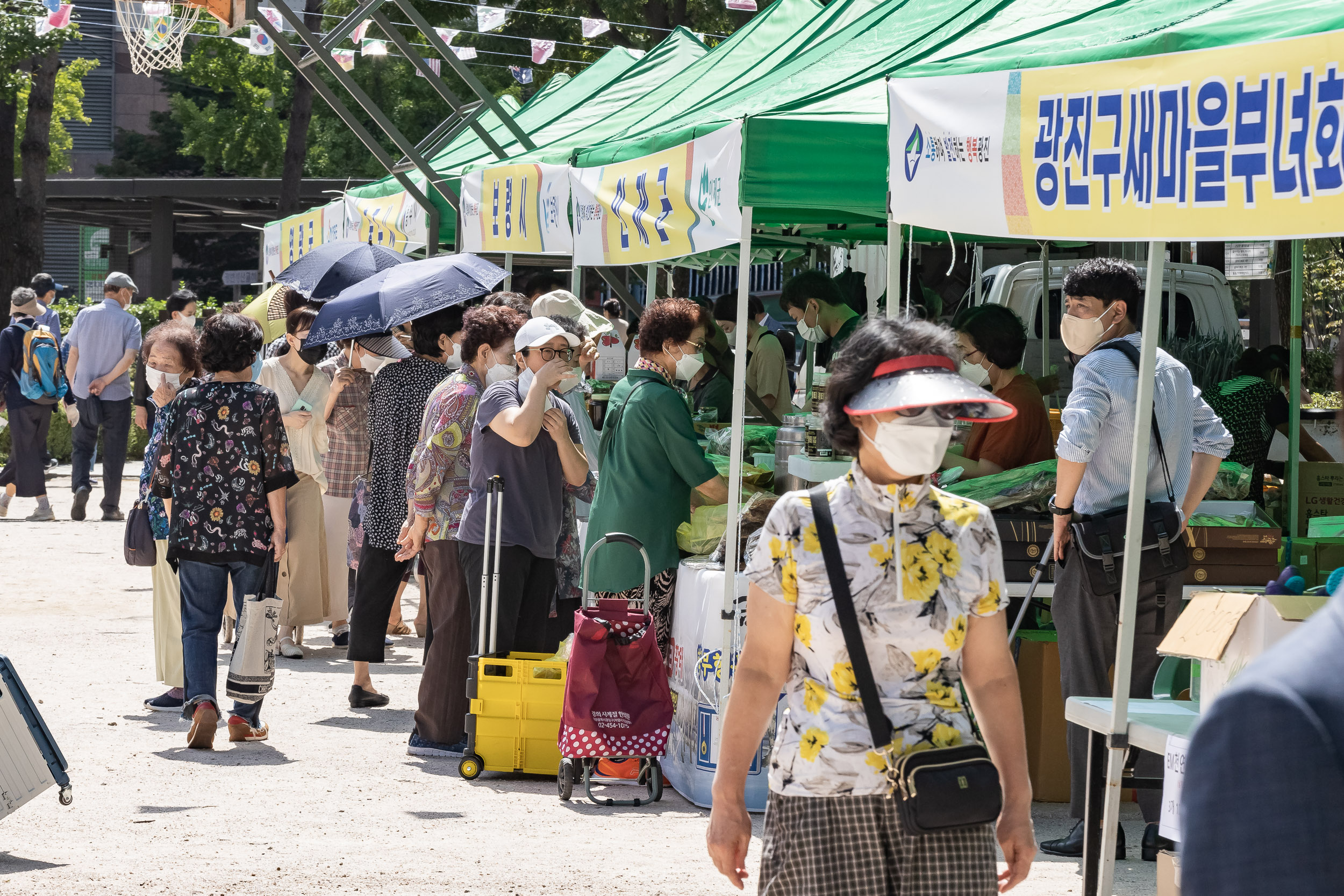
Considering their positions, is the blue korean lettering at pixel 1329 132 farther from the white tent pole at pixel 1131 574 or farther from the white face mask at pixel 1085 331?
the white face mask at pixel 1085 331

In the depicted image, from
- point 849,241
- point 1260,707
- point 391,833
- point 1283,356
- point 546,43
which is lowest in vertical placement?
point 391,833

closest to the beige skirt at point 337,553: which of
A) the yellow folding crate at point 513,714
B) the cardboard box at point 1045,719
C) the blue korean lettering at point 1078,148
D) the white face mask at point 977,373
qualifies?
the yellow folding crate at point 513,714

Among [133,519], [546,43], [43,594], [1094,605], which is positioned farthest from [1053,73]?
[546,43]

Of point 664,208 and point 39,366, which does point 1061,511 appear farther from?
point 39,366

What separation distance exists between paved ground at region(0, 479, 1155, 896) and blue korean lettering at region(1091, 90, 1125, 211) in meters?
2.24

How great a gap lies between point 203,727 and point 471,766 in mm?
1299

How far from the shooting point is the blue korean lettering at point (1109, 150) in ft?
13.3

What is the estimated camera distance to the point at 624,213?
274 inches

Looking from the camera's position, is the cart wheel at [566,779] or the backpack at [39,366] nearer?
the cart wheel at [566,779]

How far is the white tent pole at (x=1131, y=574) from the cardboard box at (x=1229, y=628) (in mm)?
199

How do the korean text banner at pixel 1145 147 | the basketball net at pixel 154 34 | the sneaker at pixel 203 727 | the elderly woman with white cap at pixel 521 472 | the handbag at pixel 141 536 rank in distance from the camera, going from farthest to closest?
the basketball net at pixel 154 34 → the handbag at pixel 141 536 → the sneaker at pixel 203 727 → the elderly woman with white cap at pixel 521 472 → the korean text banner at pixel 1145 147

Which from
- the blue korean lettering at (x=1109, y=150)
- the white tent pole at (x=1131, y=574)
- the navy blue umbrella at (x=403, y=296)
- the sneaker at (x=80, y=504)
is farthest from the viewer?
the sneaker at (x=80, y=504)

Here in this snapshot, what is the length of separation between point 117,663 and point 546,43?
11782 millimetres

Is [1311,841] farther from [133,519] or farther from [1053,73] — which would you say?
[133,519]
